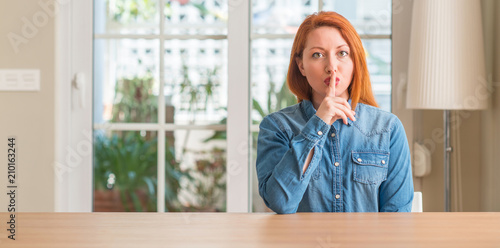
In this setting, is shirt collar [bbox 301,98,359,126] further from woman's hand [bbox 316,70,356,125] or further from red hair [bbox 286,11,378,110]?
woman's hand [bbox 316,70,356,125]

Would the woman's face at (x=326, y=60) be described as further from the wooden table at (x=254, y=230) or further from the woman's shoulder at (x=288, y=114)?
the wooden table at (x=254, y=230)

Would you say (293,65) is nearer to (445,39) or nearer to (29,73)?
(445,39)

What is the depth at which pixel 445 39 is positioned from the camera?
228cm

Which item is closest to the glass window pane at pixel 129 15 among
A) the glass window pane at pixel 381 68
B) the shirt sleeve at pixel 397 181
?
the glass window pane at pixel 381 68

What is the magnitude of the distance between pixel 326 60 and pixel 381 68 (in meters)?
1.42

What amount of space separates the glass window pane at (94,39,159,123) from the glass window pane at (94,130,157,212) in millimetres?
171

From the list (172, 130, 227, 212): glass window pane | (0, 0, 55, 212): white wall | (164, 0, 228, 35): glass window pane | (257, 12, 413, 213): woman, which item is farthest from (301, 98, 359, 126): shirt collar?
(172, 130, 227, 212): glass window pane

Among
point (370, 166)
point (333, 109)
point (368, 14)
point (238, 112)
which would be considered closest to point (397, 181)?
point (370, 166)

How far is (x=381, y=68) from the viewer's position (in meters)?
2.71

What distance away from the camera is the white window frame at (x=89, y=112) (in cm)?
265

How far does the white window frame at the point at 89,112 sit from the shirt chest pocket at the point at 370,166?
1.30 m

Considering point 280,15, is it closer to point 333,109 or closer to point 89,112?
point 89,112

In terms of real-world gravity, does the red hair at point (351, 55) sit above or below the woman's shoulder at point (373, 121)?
above

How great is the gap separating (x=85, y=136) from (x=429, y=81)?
158 centimetres
